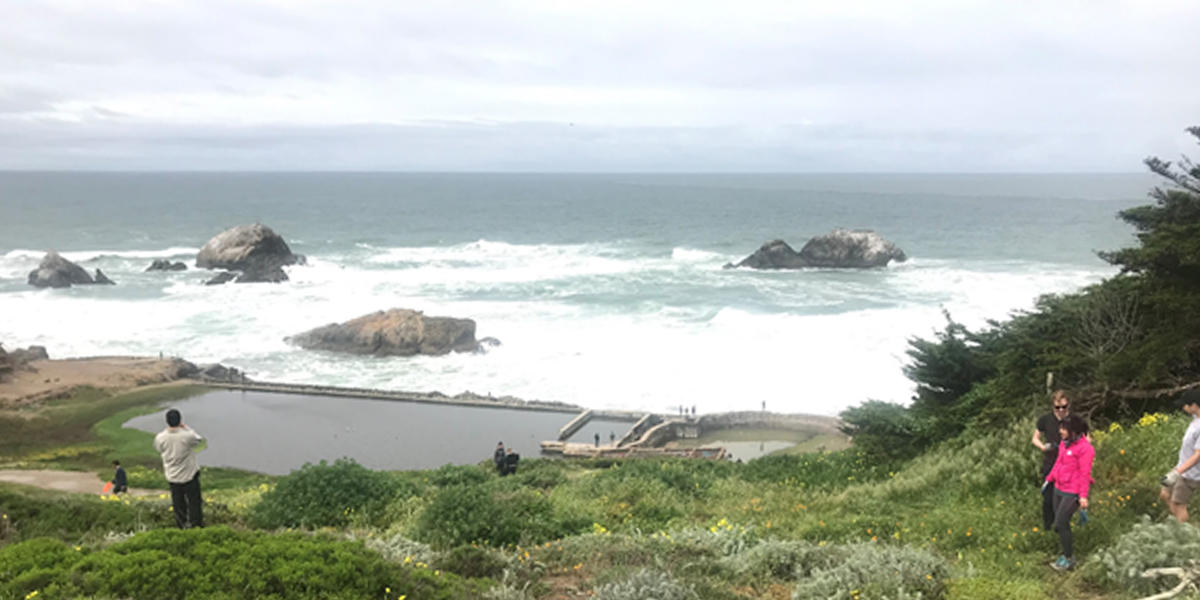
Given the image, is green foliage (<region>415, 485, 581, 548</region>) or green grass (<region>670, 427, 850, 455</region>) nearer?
green foliage (<region>415, 485, 581, 548</region>)

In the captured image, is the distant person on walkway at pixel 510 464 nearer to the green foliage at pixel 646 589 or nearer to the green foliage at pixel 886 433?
the green foliage at pixel 886 433

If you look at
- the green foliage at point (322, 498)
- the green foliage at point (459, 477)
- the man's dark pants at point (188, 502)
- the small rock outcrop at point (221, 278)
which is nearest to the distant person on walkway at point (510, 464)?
the green foliage at point (459, 477)

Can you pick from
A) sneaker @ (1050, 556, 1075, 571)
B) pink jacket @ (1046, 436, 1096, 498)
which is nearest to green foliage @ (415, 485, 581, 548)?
sneaker @ (1050, 556, 1075, 571)

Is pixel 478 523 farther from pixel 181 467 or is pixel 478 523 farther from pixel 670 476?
pixel 670 476

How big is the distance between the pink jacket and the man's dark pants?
9034 millimetres

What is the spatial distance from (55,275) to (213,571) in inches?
2550

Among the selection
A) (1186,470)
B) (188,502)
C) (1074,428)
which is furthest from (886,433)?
(188,502)

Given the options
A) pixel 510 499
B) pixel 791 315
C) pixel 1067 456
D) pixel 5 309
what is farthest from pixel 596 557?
pixel 5 309

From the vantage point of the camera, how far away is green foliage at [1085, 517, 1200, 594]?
22.7 ft

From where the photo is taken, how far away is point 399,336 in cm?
4312

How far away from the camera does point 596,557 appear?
28.8ft

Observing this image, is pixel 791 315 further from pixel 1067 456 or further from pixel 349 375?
pixel 1067 456

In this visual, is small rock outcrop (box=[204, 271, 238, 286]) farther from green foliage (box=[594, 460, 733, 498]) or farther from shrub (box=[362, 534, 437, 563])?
shrub (box=[362, 534, 437, 563])

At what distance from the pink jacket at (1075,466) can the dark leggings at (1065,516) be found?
0.07 metres
